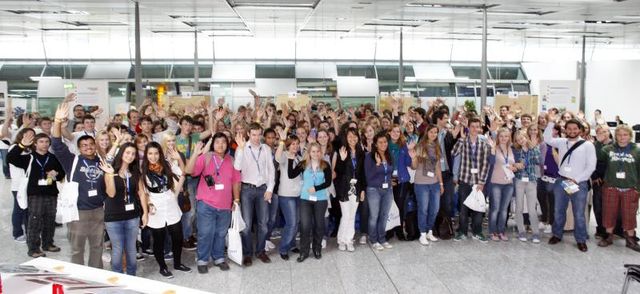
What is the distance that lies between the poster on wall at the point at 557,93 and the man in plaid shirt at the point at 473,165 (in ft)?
25.4

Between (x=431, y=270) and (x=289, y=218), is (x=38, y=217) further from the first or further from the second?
(x=431, y=270)

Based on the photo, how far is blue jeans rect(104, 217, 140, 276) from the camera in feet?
15.4

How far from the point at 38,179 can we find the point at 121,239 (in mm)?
1842

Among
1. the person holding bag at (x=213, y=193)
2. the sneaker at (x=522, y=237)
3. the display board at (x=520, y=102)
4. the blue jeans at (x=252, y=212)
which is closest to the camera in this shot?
the person holding bag at (x=213, y=193)

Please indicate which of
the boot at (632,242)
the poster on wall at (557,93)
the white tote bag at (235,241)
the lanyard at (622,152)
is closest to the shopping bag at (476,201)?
the lanyard at (622,152)

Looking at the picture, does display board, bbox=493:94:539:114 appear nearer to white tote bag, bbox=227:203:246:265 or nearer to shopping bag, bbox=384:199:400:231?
shopping bag, bbox=384:199:400:231

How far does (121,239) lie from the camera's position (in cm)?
475

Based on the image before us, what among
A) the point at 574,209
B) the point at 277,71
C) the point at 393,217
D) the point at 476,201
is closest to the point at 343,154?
the point at 393,217

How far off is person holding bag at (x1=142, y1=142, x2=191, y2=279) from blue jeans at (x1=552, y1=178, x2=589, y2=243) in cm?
467

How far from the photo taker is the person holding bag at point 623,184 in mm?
6199

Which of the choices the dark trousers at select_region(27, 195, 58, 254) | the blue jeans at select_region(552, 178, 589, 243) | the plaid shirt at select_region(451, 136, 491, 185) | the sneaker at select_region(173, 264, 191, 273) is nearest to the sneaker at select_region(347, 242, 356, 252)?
the plaid shirt at select_region(451, 136, 491, 185)

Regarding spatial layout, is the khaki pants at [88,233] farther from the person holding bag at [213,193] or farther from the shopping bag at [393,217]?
the shopping bag at [393,217]

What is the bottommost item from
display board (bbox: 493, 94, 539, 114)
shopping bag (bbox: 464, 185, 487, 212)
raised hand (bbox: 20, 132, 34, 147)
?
shopping bag (bbox: 464, 185, 487, 212)

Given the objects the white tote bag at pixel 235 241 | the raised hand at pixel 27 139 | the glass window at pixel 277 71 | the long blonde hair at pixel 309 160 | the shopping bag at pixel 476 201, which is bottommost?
the white tote bag at pixel 235 241
